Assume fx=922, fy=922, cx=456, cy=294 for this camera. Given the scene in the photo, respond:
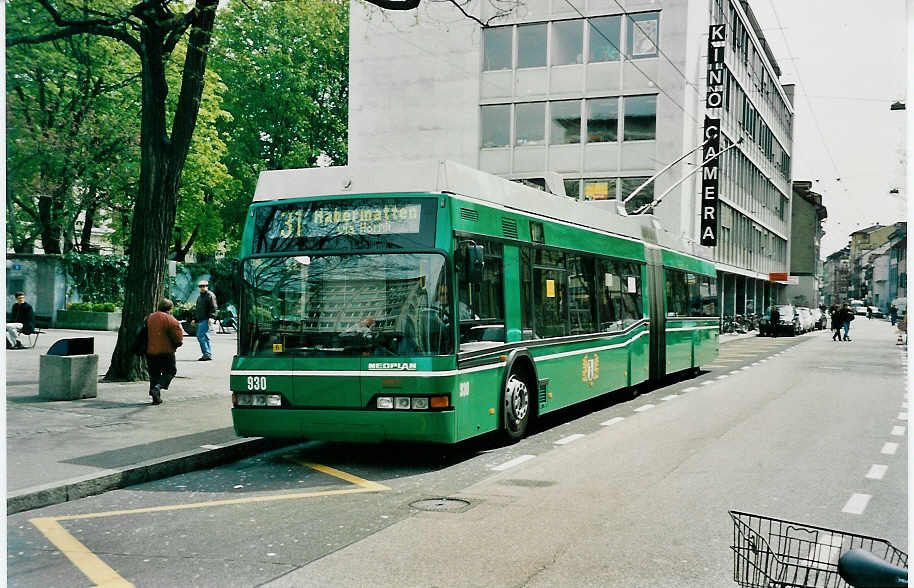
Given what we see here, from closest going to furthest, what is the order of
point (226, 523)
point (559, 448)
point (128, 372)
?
point (226, 523), point (559, 448), point (128, 372)

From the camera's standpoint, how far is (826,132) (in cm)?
724

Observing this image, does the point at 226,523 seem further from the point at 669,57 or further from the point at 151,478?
the point at 669,57

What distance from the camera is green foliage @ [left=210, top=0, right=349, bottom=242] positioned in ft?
136

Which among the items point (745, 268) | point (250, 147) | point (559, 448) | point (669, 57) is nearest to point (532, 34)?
point (669, 57)

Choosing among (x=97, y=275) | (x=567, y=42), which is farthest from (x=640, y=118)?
(x=97, y=275)

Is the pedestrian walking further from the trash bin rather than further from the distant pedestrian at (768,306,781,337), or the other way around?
the trash bin

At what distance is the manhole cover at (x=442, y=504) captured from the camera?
727 centimetres

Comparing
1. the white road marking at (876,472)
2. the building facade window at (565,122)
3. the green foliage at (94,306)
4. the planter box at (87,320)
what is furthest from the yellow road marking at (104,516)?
the building facade window at (565,122)

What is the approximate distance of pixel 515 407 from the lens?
10.6 m

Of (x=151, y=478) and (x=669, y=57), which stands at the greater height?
(x=669, y=57)

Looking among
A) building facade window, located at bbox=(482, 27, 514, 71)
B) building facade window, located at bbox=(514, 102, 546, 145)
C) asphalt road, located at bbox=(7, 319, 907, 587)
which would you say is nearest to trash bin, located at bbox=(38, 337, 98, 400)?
asphalt road, located at bbox=(7, 319, 907, 587)

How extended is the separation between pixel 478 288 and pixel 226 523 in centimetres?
383

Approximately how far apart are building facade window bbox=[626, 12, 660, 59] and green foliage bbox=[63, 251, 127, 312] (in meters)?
21.4

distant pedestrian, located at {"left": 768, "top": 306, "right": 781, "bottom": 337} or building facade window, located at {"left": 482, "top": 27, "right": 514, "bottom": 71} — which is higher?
building facade window, located at {"left": 482, "top": 27, "right": 514, "bottom": 71}
